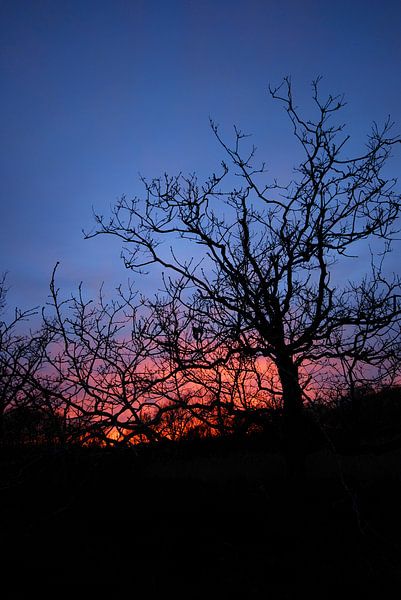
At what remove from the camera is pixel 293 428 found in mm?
7402

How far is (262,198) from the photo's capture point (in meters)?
8.05

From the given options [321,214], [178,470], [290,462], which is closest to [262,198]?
[321,214]

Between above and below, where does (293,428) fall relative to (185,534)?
above

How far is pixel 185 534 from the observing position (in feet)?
26.7

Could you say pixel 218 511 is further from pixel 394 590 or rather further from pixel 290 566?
pixel 394 590

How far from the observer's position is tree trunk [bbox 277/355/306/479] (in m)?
6.92

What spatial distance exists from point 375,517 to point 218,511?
346 cm

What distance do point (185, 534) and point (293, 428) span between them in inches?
126

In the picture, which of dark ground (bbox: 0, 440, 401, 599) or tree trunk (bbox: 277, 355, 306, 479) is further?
tree trunk (bbox: 277, 355, 306, 479)

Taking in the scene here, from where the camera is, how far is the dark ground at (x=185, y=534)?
6008 mm

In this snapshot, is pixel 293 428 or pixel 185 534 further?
pixel 185 534

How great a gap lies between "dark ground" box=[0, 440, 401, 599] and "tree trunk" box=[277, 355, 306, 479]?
0.63 meters

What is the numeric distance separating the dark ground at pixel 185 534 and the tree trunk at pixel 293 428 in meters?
0.63

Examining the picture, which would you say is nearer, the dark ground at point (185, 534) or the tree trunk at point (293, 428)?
the dark ground at point (185, 534)
